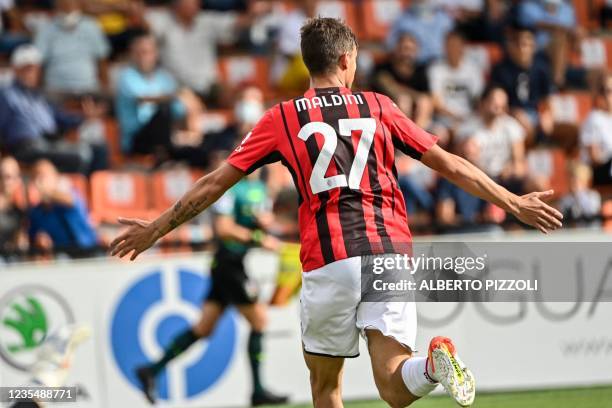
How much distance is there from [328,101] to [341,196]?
0.44 m

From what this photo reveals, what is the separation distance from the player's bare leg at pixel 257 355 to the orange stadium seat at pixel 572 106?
5.70 m

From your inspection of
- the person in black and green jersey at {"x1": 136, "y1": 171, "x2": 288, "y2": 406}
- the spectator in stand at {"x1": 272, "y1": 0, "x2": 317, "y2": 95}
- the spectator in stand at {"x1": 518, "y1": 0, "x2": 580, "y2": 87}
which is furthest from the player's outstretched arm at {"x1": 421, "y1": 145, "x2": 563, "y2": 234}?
the spectator in stand at {"x1": 518, "y1": 0, "x2": 580, "y2": 87}

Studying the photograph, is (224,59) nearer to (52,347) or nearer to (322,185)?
(52,347)

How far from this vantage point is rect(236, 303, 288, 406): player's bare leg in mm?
9609

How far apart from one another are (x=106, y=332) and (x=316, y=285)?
4.27m

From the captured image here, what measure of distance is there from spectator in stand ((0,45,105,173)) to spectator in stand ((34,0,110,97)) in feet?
1.89

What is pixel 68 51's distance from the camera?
12.5 metres

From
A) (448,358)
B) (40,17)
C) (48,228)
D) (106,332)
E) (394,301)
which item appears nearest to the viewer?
(448,358)

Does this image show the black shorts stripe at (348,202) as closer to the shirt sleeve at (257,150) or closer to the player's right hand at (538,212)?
the shirt sleeve at (257,150)

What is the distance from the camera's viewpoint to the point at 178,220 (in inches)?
229

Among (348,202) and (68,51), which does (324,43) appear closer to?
(348,202)

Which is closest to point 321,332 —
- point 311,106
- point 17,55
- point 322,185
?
point 322,185

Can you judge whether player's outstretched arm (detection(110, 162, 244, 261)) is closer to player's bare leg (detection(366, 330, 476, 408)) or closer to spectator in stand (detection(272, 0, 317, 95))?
player's bare leg (detection(366, 330, 476, 408))

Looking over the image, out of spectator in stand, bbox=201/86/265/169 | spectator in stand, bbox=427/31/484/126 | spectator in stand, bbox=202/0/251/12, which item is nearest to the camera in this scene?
spectator in stand, bbox=201/86/265/169
